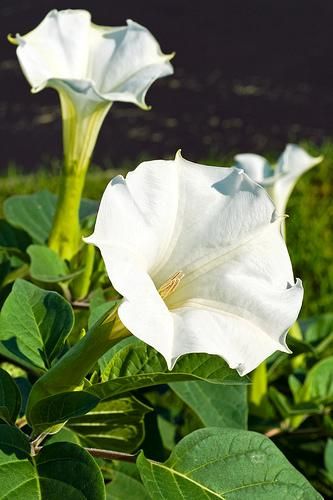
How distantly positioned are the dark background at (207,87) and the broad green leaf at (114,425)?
125 inches

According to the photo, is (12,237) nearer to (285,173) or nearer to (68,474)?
(285,173)

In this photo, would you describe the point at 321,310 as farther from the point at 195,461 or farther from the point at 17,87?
the point at 17,87

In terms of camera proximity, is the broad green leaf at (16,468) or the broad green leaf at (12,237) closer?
the broad green leaf at (16,468)

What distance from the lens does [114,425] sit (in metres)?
1.29

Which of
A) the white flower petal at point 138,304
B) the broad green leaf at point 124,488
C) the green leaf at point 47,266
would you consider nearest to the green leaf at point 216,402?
the broad green leaf at point 124,488

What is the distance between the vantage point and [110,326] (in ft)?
3.48

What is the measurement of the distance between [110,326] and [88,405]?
0.09 metres

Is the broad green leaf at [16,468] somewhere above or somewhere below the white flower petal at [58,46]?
below

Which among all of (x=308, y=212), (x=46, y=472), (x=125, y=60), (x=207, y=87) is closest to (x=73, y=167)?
(x=125, y=60)

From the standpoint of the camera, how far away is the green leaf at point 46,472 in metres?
1.04

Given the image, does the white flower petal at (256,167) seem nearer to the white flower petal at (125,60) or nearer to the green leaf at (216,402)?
the white flower petal at (125,60)

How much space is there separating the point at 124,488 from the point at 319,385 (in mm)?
491

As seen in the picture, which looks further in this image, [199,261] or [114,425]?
[114,425]

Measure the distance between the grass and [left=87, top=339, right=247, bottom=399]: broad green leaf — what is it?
189 centimetres
